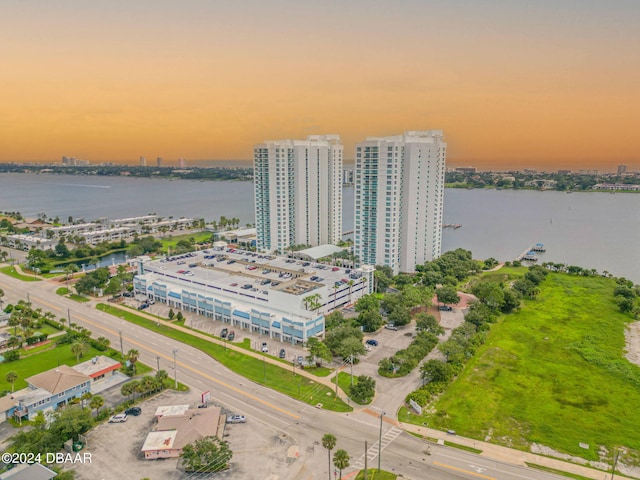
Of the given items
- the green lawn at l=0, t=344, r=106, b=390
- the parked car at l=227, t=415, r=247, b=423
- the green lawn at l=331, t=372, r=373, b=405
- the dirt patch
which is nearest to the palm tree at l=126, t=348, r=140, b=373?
the green lawn at l=0, t=344, r=106, b=390

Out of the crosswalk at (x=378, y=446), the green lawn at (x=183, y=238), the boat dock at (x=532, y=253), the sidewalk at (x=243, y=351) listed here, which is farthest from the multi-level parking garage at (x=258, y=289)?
the boat dock at (x=532, y=253)

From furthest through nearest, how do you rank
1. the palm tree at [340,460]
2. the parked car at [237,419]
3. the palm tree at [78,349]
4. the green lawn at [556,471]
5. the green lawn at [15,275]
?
the green lawn at [15,275] → the palm tree at [78,349] → the parked car at [237,419] → the green lawn at [556,471] → the palm tree at [340,460]

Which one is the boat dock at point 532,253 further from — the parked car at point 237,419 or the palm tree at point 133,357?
the palm tree at point 133,357

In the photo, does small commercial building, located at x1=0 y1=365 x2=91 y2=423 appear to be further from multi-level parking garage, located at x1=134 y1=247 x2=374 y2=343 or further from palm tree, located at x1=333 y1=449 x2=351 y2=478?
palm tree, located at x1=333 y1=449 x2=351 y2=478

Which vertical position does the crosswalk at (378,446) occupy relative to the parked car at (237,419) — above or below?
below

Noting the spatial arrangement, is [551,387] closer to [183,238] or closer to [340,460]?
[340,460]

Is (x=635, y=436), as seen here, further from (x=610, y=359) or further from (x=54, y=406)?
(x=54, y=406)
